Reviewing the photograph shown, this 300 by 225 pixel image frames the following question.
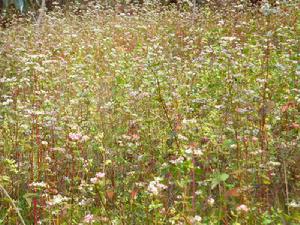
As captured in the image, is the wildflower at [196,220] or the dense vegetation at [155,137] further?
the dense vegetation at [155,137]

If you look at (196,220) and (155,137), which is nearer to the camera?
(196,220)

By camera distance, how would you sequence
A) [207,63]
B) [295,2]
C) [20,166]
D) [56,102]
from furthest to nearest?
[295,2] → [207,63] → [56,102] → [20,166]

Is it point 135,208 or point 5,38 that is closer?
point 135,208

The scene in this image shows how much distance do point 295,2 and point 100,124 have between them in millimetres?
5430

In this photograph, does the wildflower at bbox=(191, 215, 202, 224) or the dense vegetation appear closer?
the wildflower at bbox=(191, 215, 202, 224)

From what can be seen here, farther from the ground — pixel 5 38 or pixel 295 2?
pixel 295 2

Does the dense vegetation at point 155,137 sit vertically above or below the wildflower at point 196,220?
below

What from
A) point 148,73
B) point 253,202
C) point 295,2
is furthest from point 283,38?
point 253,202

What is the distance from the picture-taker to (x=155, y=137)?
418 centimetres

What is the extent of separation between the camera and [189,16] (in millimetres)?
9766

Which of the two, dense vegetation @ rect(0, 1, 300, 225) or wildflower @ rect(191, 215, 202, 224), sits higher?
wildflower @ rect(191, 215, 202, 224)

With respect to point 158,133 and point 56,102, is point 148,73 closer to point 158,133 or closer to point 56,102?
point 56,102

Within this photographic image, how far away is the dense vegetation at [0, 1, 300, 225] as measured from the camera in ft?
9.18

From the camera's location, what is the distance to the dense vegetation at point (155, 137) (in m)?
2.80
